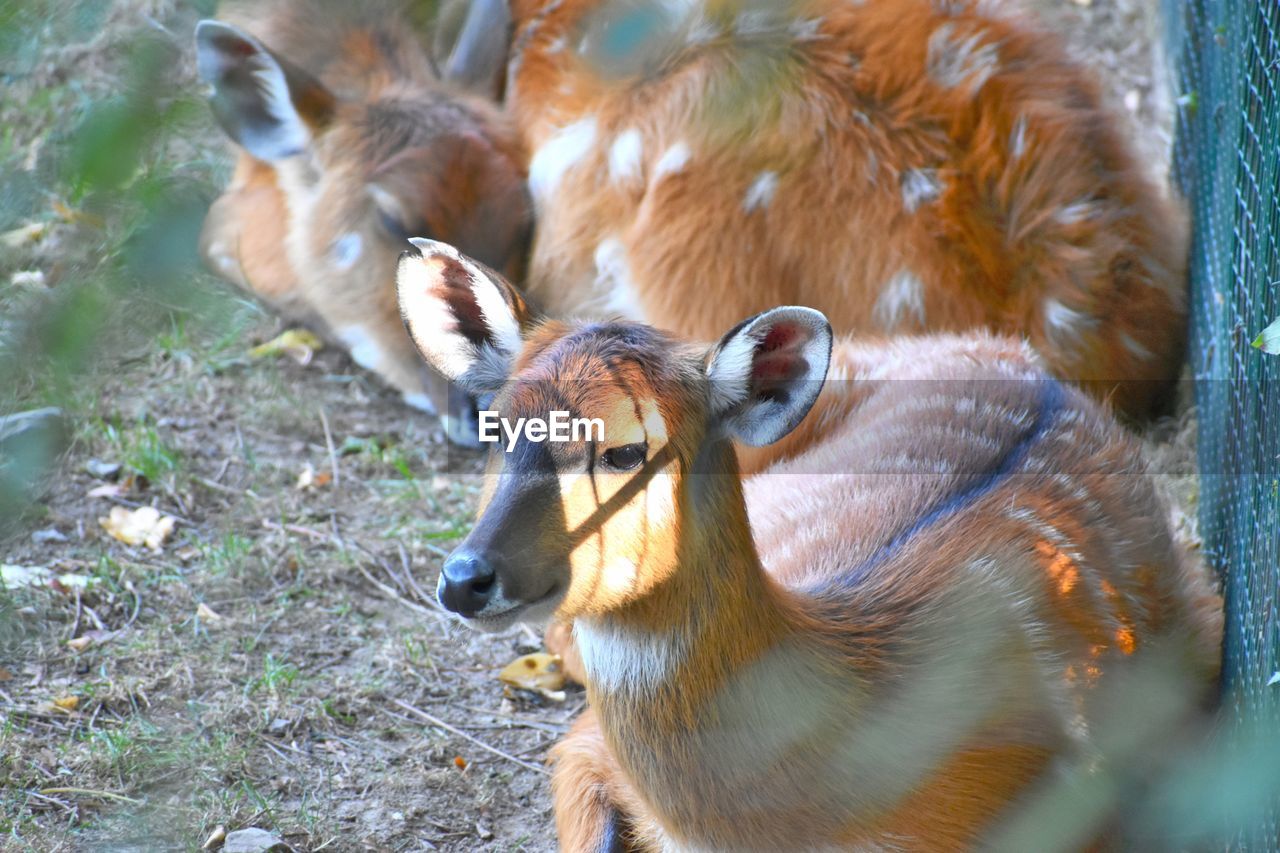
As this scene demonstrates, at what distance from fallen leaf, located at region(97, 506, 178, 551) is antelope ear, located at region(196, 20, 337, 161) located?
51.6 inches

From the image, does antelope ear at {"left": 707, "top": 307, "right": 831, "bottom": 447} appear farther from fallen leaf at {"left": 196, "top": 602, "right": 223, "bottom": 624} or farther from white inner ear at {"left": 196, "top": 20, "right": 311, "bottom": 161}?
white inner ear at {"left": 196, "top": 20, "right": 311, "bottom": 161}

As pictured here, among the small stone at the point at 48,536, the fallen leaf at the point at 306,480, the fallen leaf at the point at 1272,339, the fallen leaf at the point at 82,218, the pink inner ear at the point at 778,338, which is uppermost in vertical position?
the fallen leaf at the point at 82,218

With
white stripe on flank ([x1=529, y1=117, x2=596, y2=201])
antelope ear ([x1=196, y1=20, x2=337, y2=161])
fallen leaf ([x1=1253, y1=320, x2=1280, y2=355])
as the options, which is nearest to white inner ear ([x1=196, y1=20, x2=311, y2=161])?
antelope ear ([x1=196, y1=20, x2=337, y2=161])

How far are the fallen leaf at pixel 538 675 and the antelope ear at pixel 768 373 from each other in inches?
61.0

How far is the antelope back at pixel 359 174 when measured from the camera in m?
5.22

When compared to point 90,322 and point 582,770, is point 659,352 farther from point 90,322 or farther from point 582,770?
point 90,322

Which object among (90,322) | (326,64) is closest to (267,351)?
(326,64)

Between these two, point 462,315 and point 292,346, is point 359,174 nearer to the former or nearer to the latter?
Result: point 292,346

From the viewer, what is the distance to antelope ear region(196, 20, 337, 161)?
4.87 metres

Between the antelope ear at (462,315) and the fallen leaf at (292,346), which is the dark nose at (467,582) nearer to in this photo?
the antelope ear at (462,315)

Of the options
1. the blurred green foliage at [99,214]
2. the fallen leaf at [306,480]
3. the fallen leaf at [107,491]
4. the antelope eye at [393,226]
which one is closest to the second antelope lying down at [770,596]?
the blurred green foliage at [99,214]

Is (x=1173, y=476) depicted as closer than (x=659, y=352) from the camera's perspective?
No

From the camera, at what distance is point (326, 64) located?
5602 millimetres

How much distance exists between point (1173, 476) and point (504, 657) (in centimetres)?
233
